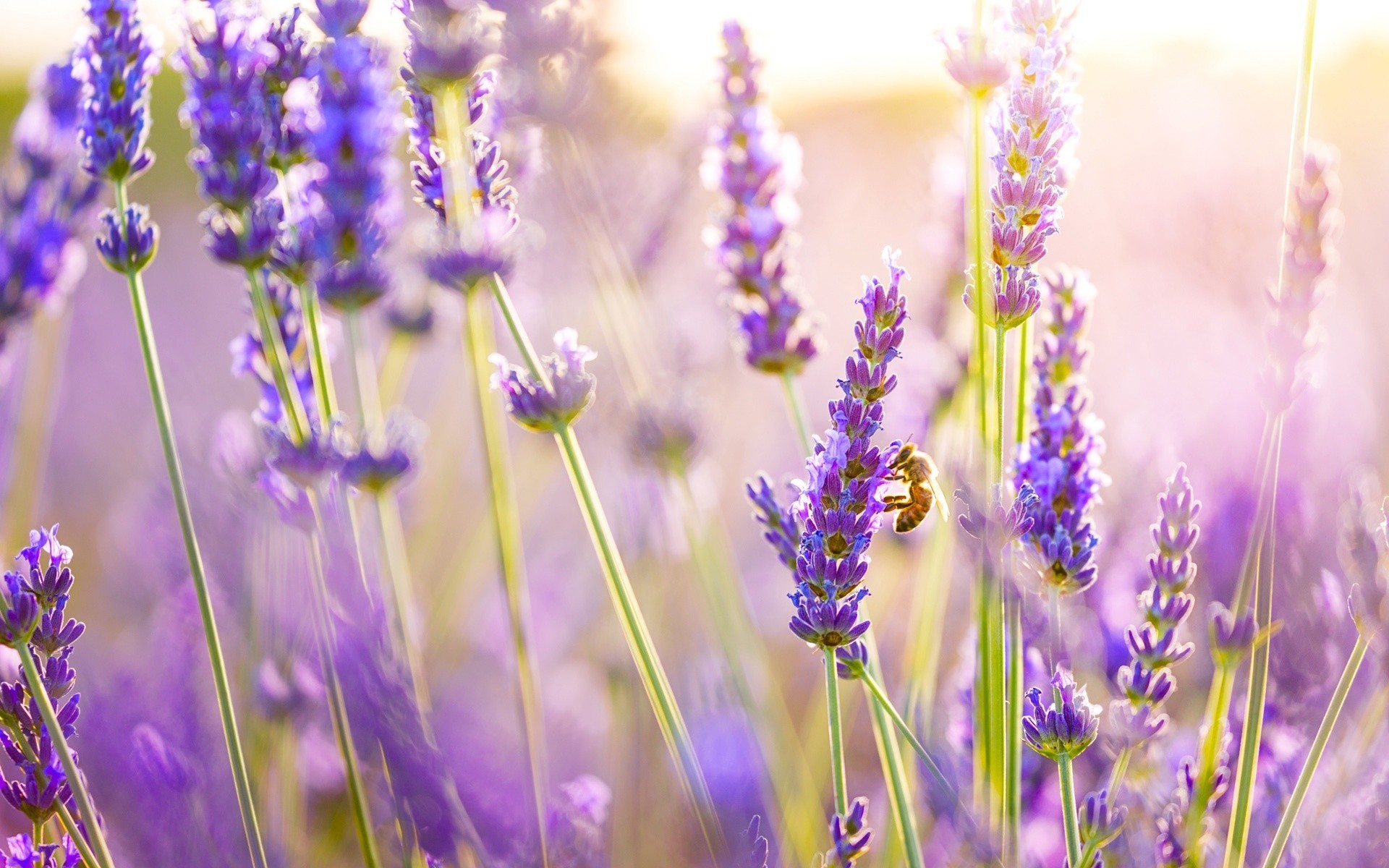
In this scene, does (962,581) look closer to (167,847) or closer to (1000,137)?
(1000,137)

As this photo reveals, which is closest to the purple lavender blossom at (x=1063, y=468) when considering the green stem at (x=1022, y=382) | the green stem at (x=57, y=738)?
the green stem at (x=1022, y=382)

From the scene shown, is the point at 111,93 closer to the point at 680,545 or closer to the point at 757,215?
the point at 757,215

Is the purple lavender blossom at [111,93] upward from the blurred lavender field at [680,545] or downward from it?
upward

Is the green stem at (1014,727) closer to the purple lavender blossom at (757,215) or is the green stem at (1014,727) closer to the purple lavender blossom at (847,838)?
the purple lavender blossom at (847,838)

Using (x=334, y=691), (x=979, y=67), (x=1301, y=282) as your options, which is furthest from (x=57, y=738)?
(x=1301, y=282)

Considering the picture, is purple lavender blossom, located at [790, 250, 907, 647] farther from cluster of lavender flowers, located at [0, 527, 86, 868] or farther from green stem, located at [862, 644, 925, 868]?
cluster of lavender flowers, located at [0, 527, 86, 868]

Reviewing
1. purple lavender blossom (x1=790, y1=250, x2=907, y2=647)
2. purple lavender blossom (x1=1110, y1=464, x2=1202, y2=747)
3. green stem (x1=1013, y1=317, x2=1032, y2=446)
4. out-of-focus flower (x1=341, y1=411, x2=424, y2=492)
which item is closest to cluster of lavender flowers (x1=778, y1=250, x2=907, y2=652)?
purple lavender blossom (x1=790, y1=250, x2=907, y2=647)

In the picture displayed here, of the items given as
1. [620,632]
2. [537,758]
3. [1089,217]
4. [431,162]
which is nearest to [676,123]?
[620,632]
